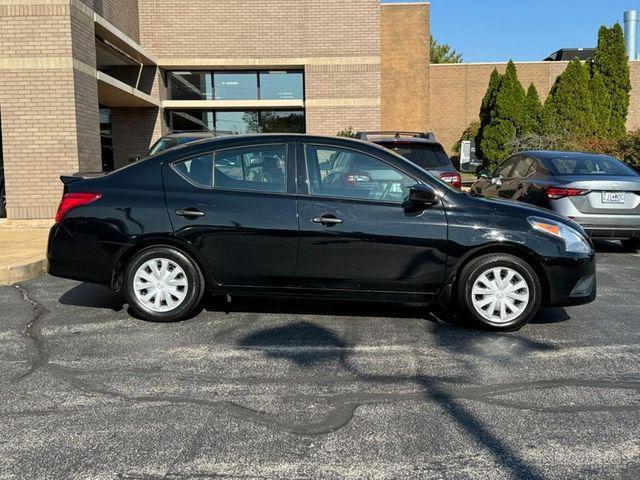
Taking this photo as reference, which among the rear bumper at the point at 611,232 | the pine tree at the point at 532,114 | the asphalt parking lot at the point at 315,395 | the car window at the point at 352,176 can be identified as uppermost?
the pine tree at the point at 532,114

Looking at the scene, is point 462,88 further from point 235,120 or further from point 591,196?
point 591,196

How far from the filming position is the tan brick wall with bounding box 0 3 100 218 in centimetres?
1070

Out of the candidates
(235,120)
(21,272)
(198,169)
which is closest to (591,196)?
(198,169)

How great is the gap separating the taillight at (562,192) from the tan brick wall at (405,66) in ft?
48.7

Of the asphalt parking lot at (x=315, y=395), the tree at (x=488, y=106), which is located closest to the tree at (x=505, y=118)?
the tree at (x=488, y=106)

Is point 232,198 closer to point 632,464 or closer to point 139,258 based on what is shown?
point 139,258

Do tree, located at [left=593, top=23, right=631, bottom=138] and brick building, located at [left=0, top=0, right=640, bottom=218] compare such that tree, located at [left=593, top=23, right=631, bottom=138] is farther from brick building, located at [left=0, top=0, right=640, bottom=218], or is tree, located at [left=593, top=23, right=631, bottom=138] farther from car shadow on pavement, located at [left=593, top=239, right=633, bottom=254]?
car shadow on pavement, located at [left=593, top=239, right=633, bottom=254]

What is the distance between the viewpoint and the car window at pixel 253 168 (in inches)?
205

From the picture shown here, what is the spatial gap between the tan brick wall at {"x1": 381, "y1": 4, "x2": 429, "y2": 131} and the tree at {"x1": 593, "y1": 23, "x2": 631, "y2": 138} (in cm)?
701

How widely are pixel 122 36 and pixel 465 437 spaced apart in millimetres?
13914

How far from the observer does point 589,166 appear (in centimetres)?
918

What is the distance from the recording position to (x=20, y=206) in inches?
438

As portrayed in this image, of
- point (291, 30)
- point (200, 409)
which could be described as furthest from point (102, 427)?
point (291, 30)

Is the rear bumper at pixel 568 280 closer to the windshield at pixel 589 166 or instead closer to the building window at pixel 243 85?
the windshield at pixel 589 166
